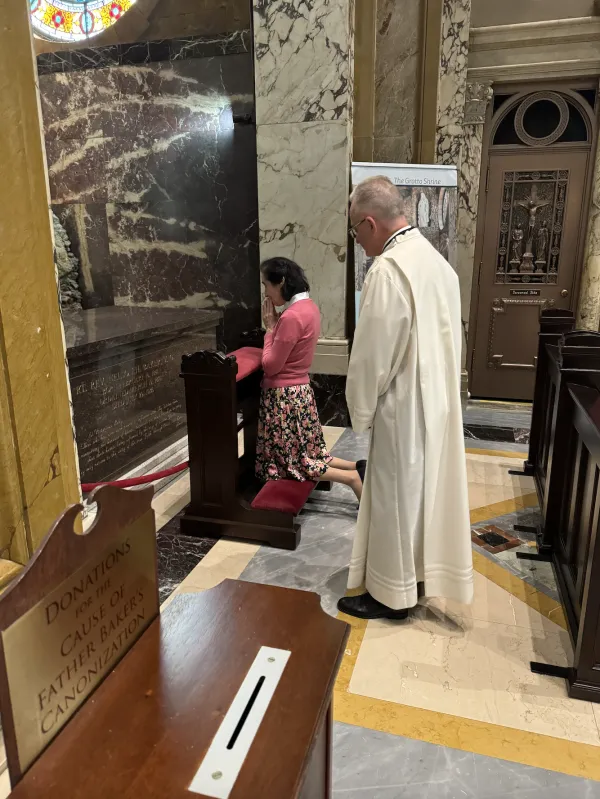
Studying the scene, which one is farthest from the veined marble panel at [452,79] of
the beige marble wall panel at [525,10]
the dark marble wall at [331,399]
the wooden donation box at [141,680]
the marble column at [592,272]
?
the wooden donation box at [141,680]

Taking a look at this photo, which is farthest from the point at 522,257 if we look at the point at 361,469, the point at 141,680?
the point at 141,680

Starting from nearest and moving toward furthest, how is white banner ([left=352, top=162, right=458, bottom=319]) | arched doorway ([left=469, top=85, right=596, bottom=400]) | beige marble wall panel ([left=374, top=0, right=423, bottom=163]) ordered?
white banner ([left=352, top=162, right=458, bottom=319]) < beige marble wall panel ([left=374, top=0, right=423, bottom=163]) < arched doorway ([left=469, top=85, right=596, bottom=400])

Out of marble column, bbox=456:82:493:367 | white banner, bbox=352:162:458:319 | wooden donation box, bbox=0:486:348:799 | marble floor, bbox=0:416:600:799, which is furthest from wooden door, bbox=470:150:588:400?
wooden donation box, bbox=0:486:348:799

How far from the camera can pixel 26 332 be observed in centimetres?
194

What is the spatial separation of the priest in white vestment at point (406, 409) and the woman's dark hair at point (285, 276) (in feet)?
2.93

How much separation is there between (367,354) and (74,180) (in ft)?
18.2

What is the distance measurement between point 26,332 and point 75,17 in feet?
20.8

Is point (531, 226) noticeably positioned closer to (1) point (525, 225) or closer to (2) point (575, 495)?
(1) point (525, 225)

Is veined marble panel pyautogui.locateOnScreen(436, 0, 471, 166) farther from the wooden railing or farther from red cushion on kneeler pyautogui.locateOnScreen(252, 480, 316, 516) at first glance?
red cushion on kneeler pyautogui.locateOnScreen(252, 480, 316, 516)

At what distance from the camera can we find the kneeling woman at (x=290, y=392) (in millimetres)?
3430

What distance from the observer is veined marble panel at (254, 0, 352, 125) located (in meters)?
4.91

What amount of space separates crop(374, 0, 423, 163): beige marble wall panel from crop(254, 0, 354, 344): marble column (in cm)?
94

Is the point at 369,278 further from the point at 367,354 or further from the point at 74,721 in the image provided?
the point at 74,721

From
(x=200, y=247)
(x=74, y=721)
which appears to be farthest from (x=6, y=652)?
(x=200, y=247)
